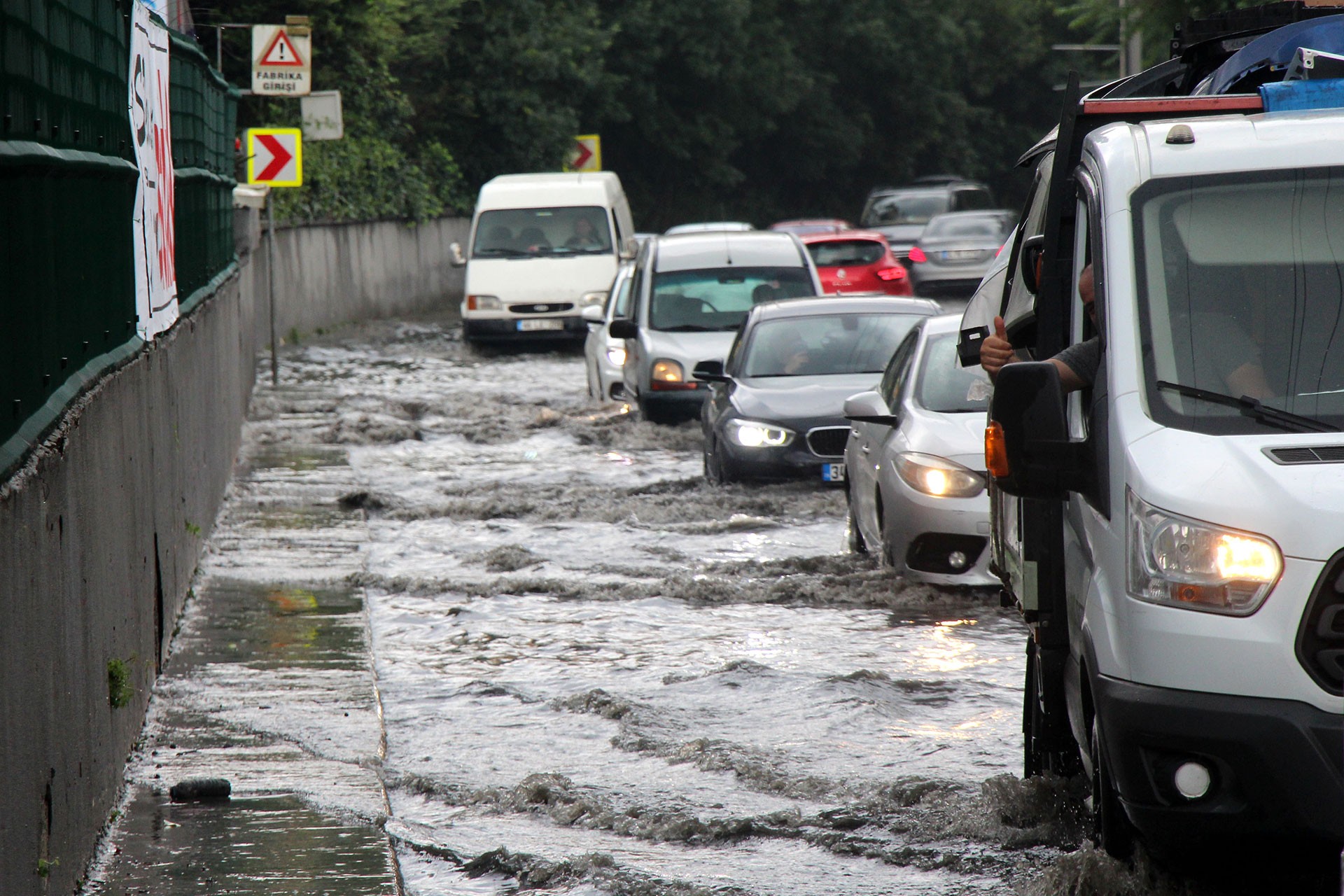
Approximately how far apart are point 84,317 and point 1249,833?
13.6 feet

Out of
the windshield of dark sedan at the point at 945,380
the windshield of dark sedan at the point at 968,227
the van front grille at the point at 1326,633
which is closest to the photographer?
the van front grille at the point at 1326,633

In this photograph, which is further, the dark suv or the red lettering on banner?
the dark suv

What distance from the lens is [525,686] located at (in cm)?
877

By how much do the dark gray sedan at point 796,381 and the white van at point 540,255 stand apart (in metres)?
13.4

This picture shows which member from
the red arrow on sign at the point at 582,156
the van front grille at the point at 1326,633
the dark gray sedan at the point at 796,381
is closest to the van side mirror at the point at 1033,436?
the van front grille at the point at 1326,633

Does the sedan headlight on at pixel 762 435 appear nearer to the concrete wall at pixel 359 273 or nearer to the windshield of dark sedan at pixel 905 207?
the concrete wall at pixel 359 273

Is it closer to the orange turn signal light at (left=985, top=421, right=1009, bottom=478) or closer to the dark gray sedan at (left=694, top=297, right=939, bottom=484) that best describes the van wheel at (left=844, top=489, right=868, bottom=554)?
the dark gray sedan at (left=694, top=297, right=939, bottom=484)

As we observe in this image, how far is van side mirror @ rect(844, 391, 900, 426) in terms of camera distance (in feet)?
35.8

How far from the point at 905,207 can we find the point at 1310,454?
143ft

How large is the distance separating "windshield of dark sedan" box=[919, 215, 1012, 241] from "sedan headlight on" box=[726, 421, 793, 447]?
2321 centimetres

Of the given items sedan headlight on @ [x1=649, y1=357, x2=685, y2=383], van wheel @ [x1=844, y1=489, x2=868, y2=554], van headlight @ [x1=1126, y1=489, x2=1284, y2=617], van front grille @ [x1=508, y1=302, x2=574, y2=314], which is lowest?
van wheel @ [x1=844, y1=489, x2=868, y2=554]

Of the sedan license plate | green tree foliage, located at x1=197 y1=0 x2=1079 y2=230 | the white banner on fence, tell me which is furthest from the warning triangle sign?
the white banner on fence

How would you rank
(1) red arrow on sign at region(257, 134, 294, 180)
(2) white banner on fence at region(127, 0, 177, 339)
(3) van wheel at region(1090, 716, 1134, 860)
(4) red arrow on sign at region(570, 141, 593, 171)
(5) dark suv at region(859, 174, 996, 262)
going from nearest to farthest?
(3) van wheel at region(1090, 716, 1134, 860) < (2) white banner on fence at region(127, 0, 177, 339) < (1) red arrow on sign at region(257, 134, 294, 180) < (5) dark suv at region(859, 174, 996, 262) < (4) red arrow on sign at region(570, 141, 593, 171)

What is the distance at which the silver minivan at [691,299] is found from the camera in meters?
18.8
